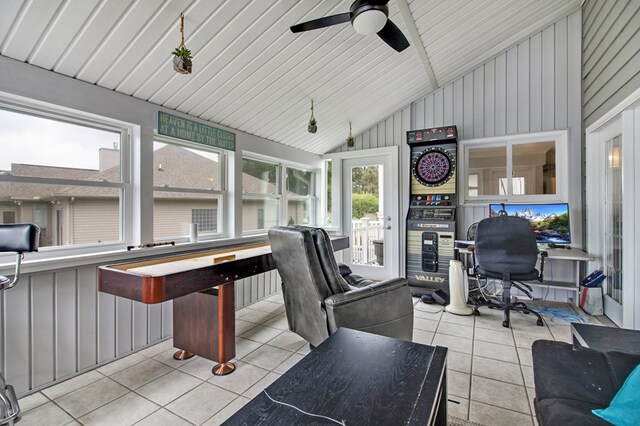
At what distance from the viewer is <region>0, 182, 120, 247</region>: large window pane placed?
83.3 inches

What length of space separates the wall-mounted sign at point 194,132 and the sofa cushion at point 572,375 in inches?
127

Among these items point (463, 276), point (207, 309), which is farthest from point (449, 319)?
point (207, 309)

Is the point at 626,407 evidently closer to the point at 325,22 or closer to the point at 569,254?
the point at 325,22

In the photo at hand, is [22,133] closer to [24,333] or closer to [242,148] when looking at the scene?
[24,333]

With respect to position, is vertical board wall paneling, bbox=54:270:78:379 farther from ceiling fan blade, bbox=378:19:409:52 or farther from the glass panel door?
the glass panel door

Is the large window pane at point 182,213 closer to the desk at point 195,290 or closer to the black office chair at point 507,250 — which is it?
the desk at point 195,290

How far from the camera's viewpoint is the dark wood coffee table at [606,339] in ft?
4.99

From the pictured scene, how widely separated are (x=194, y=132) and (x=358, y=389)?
2904 millimetres

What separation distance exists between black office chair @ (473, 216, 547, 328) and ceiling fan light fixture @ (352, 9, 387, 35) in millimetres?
2155

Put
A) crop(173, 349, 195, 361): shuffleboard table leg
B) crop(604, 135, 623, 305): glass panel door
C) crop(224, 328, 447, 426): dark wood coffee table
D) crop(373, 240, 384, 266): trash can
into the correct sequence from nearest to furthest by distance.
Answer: crop(224, 328, 447, 426): dark wood coffee table, crop(173, 349, 195, 361): shuffleboard table leg, crop(604, 135, 623, 305): glass panel door, crop(373, 240, 384, 266): trash can

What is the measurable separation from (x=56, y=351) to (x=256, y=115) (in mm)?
2802

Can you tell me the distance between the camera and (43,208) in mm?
2254

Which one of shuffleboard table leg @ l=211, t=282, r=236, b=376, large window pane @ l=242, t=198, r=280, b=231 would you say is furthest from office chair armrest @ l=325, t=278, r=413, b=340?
large window pane @ l=242, t=198, r=280, b=231

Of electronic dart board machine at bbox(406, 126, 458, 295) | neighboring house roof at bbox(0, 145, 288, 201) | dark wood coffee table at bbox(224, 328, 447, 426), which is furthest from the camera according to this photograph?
electronic dart board machine at bbox(406, 126, 458, 295)
